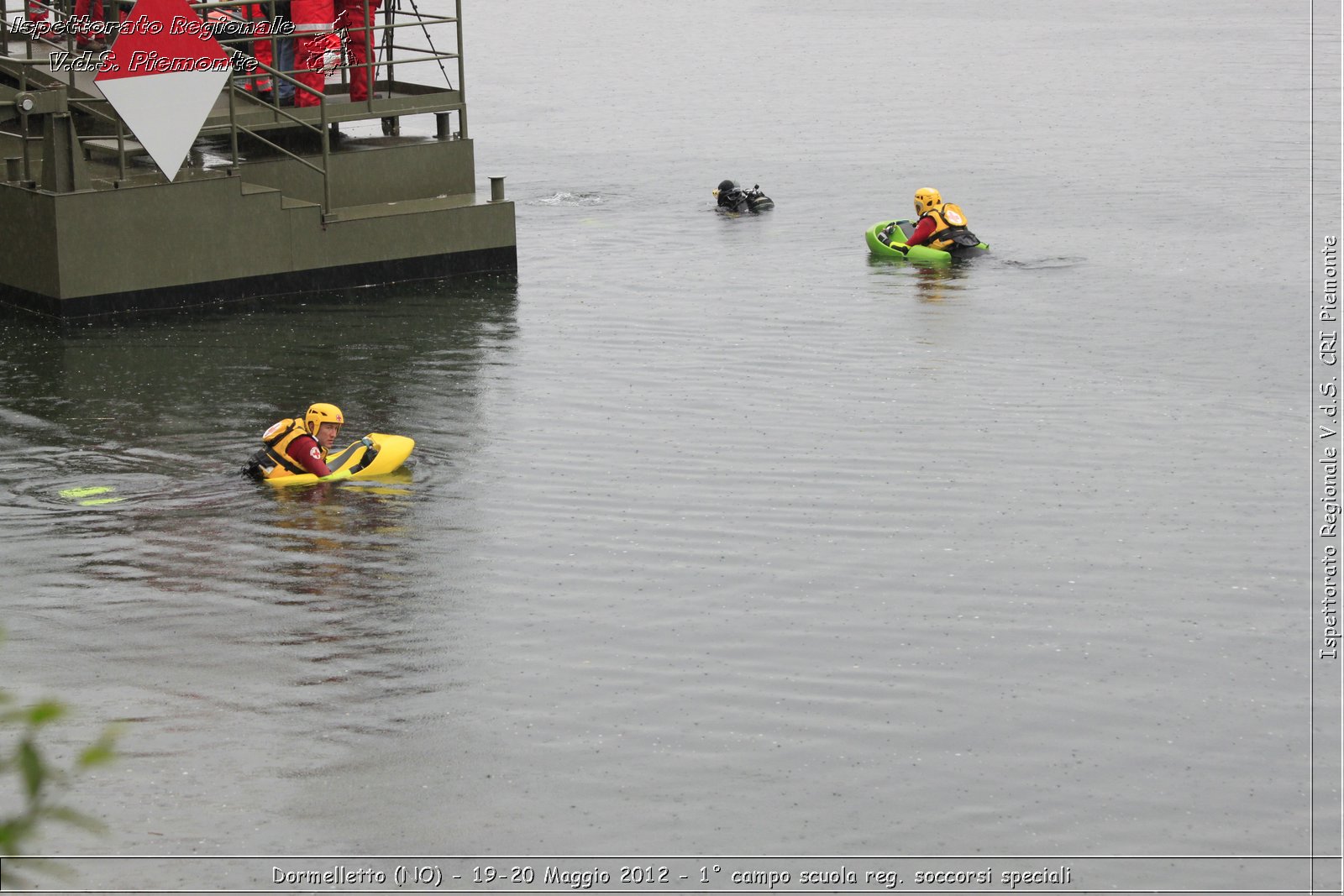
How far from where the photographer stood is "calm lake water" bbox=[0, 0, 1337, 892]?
8.75 metres

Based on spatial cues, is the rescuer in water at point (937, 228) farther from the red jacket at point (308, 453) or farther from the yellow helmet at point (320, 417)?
the red jacket at point (308, 453)

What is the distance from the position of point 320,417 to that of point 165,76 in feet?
24.5

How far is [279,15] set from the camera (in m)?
21.9

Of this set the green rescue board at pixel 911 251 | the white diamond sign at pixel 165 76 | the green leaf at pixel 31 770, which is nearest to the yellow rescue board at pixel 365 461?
the white diamond sign at pixel 165 76

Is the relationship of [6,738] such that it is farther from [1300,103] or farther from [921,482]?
Answer: [1300,103]

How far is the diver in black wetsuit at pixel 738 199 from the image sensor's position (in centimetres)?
2509

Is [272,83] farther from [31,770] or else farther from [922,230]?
[31,770]

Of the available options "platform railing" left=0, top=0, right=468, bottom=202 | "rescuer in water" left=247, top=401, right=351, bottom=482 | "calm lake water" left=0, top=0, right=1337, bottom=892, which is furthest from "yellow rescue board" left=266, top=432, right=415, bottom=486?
"platform railing" left=0, top=0, right=468, bottom=202

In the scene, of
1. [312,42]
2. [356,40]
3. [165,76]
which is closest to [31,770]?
[165,76]

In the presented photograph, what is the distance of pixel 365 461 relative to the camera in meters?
14.0

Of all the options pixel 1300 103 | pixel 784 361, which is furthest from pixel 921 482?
pixel 1300 103

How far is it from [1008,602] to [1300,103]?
24644mm

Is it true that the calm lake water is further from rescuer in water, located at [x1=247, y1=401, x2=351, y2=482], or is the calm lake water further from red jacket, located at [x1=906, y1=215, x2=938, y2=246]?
red jacket, located at [x1=906, y1=215, x2=938, y2=246]

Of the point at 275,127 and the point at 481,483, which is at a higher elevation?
the point at 275,127
